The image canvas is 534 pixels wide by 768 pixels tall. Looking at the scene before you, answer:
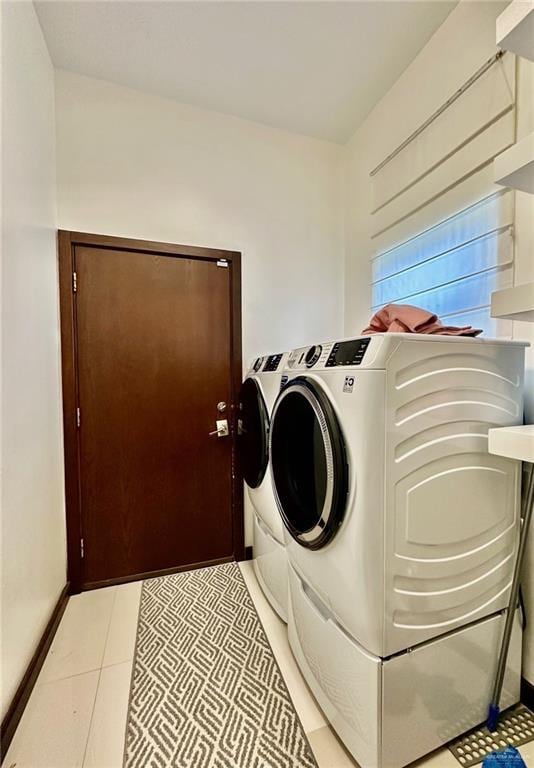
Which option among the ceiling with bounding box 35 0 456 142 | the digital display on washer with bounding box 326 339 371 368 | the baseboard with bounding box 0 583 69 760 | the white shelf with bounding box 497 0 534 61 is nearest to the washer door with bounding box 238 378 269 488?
the digital display on washer with bounding box 326 339 371 368

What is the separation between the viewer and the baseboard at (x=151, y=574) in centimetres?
196

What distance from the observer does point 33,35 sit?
4.92ft

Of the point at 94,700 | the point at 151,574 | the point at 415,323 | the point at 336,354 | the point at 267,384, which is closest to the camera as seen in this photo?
the point at 336,354

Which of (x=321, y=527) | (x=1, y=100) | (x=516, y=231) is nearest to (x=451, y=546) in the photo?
(x=321, y=527)

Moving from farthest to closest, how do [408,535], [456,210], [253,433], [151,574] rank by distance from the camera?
[151,574]
[253,433]
[456,210]
[408,535]

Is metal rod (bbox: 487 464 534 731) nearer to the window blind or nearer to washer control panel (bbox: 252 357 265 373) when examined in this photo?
the window blind

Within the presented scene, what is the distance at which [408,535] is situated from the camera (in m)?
0.95

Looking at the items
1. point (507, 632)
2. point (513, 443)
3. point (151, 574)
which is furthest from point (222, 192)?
point (507, 632)

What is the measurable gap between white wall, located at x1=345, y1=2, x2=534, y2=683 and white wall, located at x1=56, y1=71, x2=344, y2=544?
158mm

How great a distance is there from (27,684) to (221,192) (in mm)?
2638

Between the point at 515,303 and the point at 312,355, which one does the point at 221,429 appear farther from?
the point at 515,303

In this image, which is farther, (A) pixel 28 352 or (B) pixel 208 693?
(A) pixel 28 352

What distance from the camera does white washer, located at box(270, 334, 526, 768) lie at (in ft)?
3.01

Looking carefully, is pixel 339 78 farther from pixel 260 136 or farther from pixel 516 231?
pixel 516 231
